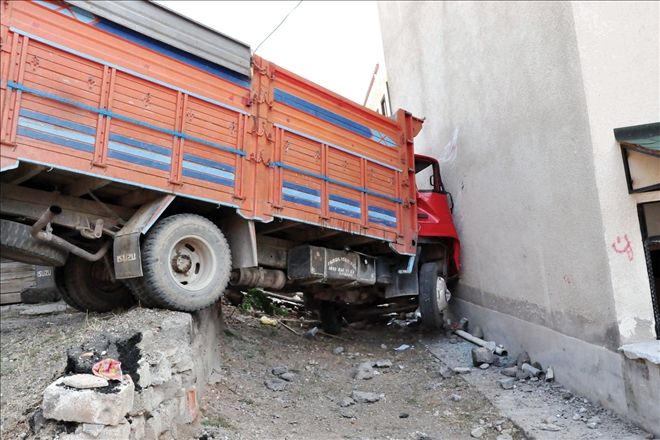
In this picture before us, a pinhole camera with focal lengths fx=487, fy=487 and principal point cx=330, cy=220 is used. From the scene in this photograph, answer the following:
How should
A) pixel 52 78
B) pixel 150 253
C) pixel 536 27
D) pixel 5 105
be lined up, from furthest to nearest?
pixel 536 27 < pixel 150 253 < pixel 52 78 < pixel 5 105

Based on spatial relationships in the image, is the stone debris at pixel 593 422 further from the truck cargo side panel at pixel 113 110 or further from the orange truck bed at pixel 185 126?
the truck cargo side panel at pixel 113 110

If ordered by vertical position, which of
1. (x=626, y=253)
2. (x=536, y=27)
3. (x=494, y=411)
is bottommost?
(x=494, y=411)

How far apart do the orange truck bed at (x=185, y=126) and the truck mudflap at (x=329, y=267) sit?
45cm

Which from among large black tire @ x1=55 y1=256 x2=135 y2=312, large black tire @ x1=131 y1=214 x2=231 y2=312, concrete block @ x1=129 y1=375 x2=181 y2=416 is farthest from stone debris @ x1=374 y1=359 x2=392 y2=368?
concrete block @ x1=129 y1=375 x2=181 y2=416

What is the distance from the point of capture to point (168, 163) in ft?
15.1

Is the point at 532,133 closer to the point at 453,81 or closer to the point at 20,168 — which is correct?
the point at 453,81

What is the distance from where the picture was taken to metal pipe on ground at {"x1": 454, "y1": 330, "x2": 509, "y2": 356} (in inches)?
276

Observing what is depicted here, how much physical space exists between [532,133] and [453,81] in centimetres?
281

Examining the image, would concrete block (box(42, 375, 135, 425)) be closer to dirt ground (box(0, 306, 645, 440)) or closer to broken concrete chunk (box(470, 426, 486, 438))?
dirt ground (box(0, 306, 645, 440))

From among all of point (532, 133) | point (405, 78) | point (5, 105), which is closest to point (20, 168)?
point (5, 105)

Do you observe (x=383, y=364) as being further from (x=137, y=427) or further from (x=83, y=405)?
(x=83, y=405)

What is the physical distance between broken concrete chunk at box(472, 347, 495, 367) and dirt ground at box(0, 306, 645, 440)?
0.49 feet

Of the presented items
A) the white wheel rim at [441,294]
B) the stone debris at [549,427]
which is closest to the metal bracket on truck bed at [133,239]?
the stone debris at [549,427]

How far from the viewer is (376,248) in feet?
24.0
